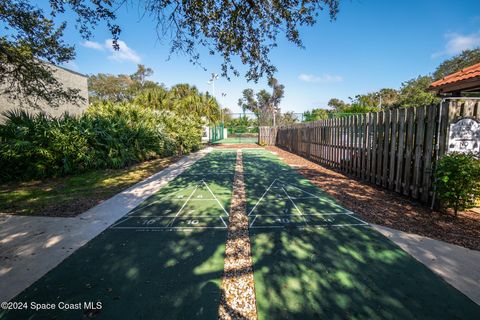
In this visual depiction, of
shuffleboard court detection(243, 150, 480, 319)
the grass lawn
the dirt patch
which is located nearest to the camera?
shuffleboard court detection(243, 150, 480, 319)

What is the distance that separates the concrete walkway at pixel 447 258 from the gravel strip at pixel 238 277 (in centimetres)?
215

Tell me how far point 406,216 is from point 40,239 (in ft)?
20.3

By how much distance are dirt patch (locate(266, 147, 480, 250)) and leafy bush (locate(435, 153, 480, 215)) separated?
332 millimetres

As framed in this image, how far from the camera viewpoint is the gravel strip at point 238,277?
2111mm

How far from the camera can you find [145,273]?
264 centimetres

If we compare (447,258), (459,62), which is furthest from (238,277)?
(459,62)

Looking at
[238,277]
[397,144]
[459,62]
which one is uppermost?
[459,62]

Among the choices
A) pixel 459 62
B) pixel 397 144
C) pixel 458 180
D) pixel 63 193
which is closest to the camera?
pixel 458 180

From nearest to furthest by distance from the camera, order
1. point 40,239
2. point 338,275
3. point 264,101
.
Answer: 1. point 338,275
2. point 40,239
3. point 264,101

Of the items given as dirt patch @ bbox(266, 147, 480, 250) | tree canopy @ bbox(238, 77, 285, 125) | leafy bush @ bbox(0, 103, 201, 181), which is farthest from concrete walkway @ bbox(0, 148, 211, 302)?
tree canopy @ bbox(238, 77, 285, 125)

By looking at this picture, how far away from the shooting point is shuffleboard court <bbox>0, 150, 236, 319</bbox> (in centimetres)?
211

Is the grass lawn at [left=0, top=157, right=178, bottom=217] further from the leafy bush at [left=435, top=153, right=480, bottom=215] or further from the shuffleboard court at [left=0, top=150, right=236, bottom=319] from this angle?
the leafy bush at [left=435, top=153, right=480, bottom=215]

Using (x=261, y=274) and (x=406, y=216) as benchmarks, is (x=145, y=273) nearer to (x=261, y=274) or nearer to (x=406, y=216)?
(x=261, y=274)

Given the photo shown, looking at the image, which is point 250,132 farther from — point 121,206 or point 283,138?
point 121,206
